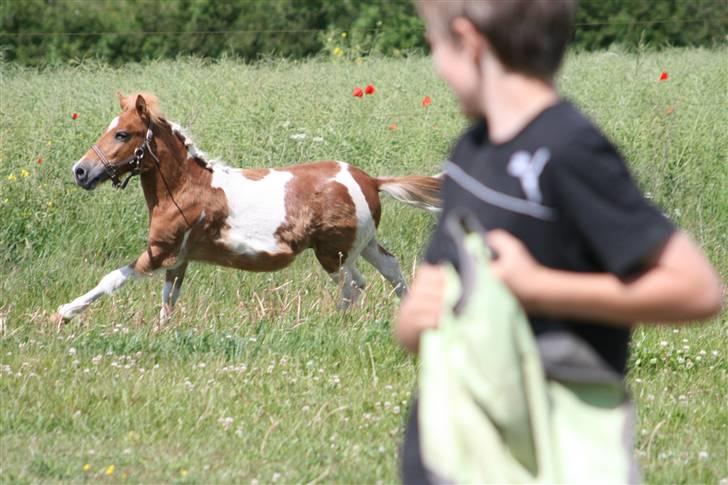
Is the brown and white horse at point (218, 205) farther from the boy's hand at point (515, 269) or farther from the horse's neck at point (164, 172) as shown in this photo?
the boy's hand at point (515, 269)

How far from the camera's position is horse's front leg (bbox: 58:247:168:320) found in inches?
296

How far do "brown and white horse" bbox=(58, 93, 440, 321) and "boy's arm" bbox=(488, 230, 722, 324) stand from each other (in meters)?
5.80

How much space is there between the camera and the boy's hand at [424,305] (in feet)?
7.25

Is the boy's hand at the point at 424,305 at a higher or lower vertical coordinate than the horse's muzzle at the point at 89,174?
higher

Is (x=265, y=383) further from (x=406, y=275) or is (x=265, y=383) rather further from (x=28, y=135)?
(x=28, y=135)

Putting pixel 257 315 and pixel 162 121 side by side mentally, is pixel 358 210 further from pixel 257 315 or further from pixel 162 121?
pixel 162 121

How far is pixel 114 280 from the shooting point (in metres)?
7.73

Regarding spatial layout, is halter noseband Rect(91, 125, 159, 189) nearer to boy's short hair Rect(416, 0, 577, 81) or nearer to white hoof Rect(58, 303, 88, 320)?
white hoof Rect(58, 303, 88, 320)

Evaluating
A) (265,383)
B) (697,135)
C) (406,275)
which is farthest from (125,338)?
(697,135)

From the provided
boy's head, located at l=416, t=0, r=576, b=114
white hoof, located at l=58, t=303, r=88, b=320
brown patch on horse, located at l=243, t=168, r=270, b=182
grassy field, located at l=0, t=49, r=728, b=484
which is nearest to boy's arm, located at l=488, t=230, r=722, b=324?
boy's head, located at l=416, t=0, r=576, b=114

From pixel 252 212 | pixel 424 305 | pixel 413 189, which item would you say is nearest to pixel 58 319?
pixel 252 212

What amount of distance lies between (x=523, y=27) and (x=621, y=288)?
447 millimetres

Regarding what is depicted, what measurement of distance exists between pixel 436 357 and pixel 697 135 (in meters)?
9.90

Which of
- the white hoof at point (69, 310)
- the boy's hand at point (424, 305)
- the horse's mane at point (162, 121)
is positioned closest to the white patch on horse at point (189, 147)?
the horse's mane at point (162, 121)
